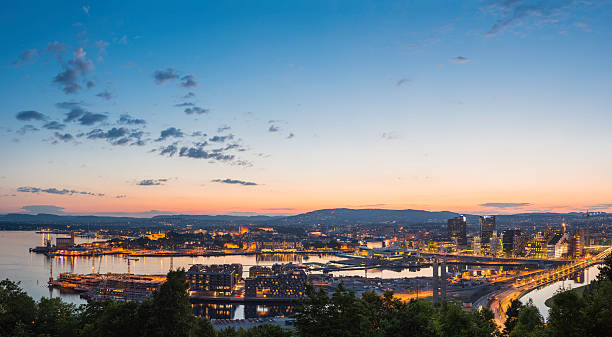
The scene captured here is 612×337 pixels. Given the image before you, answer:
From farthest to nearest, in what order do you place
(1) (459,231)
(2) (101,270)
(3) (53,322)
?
1. (1) (459,231)
2. (2) (101,270)
3. (3) (53,322)

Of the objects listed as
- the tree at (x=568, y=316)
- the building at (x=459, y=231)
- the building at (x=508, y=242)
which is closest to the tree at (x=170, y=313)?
the tree at (x=568, y=316)

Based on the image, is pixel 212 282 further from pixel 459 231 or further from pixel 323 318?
pixel 459 231

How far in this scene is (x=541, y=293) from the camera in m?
30.5

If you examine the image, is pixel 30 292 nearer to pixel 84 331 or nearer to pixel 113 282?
pixel 113 282

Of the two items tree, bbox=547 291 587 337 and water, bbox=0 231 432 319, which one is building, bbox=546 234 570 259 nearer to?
water, bbox=0 231 432 319

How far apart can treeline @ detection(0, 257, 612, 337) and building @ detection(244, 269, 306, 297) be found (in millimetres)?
19809

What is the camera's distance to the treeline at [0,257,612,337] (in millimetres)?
5188

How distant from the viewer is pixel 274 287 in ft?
88.3

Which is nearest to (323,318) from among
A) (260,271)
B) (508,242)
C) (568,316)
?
(568,316)

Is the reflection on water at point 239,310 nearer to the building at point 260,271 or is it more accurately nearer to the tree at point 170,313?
the building at point 260,271

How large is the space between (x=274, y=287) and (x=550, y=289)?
19402mm

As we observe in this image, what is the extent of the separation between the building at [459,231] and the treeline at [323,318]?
63.0 meters

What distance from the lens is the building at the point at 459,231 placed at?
67.1 metres

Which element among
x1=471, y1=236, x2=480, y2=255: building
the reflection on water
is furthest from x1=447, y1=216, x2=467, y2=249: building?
the reflection on water
